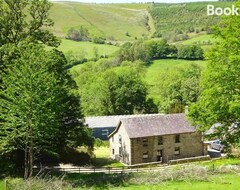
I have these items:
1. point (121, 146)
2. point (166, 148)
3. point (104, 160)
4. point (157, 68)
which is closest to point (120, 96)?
point (104, 160)

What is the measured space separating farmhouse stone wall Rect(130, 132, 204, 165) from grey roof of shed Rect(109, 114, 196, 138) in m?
0.73

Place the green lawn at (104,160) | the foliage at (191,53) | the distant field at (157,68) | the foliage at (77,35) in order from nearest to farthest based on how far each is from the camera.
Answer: the green lawn at (104,160) < the distant field at (157,68) < the foliage at (191,53) < the foliage at (77,35)

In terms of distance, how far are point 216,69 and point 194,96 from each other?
2494 inches

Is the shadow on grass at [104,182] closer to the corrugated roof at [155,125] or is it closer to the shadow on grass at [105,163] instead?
the shadow on grass at [105,163]

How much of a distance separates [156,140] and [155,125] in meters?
2.21

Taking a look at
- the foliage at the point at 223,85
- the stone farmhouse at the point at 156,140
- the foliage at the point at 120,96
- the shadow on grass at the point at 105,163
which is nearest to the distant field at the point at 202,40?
the foliage at the point at 120,96

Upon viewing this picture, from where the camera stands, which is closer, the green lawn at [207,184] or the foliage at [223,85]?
the foliage at [223,85]

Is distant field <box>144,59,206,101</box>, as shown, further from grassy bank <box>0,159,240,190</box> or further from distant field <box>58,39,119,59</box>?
grassy bank <box>0,159,240,190</box>

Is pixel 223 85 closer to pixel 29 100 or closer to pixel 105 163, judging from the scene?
pixel 29 100

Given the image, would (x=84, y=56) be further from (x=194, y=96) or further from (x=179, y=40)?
(x=194, y=96)

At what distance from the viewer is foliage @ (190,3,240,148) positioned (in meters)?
28.2

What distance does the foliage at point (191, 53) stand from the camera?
136250mm

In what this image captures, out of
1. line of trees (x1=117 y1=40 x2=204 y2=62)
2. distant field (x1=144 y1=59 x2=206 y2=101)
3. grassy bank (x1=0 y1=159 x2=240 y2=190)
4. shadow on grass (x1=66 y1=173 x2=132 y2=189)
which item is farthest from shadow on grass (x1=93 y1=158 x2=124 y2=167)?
line of trees (x1=117 y1=40 x2=204 y2=62)

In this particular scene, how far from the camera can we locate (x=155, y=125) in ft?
181
